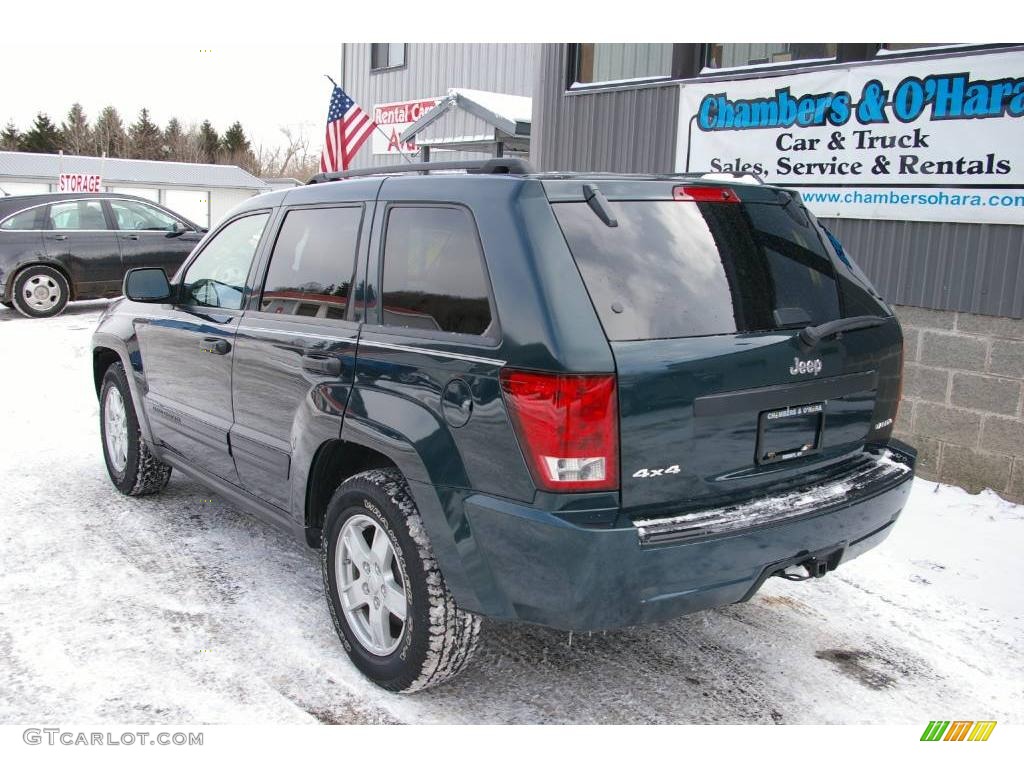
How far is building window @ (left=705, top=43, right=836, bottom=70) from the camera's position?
22.4 ft

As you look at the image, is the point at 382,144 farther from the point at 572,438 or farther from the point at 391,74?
the point at 572,438

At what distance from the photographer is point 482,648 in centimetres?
374

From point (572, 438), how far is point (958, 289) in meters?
4.44

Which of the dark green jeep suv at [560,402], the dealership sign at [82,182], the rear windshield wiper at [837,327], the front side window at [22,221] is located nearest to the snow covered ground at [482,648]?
the dark green jeep suv at [560,402]

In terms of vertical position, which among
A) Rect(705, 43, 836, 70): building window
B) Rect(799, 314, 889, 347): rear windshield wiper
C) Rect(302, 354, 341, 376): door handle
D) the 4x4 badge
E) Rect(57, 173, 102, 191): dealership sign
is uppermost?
Rect(705, 43, 836, 70): building window

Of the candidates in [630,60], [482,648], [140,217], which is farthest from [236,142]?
[482,648]

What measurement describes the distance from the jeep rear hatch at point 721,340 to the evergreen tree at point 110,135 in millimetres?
72557

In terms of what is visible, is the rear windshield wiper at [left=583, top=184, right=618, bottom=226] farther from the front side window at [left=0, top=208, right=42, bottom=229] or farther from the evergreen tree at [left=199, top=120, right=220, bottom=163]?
the evergreen tree at [left=199, top=120, right=220, bottom=163]

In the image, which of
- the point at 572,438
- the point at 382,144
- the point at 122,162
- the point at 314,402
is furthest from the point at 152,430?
the point at 122,162

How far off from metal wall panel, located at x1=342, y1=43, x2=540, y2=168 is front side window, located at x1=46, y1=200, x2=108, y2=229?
18.4 ft

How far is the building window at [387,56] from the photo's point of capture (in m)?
17.5

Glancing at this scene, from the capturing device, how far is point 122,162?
37.8m

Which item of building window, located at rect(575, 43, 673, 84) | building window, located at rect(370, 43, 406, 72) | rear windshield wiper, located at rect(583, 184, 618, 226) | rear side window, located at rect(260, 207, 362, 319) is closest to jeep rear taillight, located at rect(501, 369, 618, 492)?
rear windshield wiper, located at rect(583, 184, 618, 226)

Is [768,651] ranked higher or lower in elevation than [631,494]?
lower
